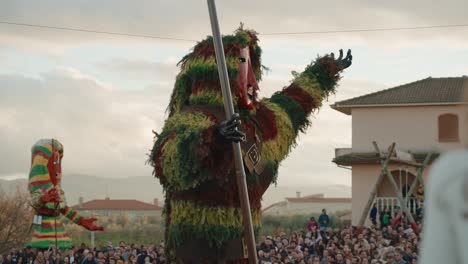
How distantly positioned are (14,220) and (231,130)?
2708 cm

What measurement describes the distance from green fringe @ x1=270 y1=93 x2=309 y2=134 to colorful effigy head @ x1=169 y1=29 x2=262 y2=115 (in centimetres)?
31

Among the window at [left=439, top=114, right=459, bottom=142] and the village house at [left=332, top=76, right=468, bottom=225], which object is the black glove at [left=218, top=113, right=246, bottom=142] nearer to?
the village house at [left=332, top=76, right=468, bottom=225]

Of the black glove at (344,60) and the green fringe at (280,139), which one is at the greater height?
the black glove at (344,60)

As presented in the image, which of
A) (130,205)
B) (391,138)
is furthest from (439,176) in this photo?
(130,205)

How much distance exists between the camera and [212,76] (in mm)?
7953

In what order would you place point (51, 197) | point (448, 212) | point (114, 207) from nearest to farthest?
1. point (448, 212)
2. point (51, 197)
3. point (114, 207)

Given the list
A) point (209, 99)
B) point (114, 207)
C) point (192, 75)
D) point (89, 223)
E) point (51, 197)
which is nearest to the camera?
point (209, 99)

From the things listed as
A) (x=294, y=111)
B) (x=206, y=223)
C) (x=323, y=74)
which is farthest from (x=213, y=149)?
(x=323, y=74)

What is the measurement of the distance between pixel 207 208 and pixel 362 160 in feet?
87.7

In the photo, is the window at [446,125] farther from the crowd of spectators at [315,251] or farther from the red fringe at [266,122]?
the red fringe at [266,122]

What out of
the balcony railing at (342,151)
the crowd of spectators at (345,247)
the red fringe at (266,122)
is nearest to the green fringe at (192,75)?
the red fringe at (266,122)

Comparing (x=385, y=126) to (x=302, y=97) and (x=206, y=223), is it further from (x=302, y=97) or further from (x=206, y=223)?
(x=206, y=223)

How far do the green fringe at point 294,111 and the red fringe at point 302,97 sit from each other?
0.04 meters

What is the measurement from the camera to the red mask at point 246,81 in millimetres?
7910
